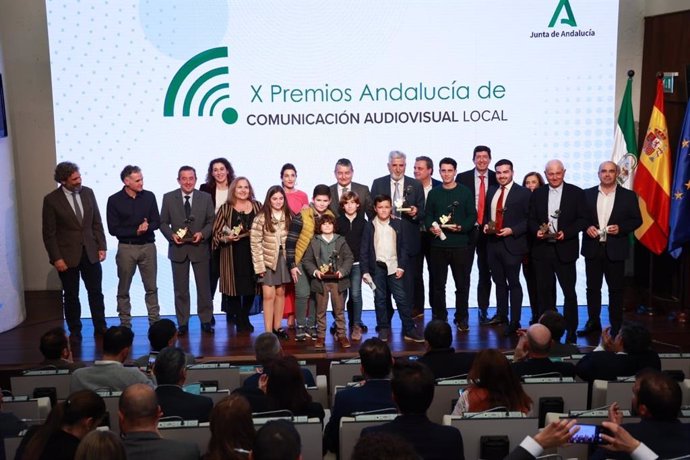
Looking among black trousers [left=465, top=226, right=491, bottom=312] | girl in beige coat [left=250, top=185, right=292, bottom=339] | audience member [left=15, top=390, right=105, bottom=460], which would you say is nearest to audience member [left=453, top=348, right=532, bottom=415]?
audience member [left=15, top=390, right=105, bottom=460]

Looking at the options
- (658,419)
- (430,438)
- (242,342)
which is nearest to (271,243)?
(242,342)

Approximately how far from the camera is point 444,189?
25.4 ft

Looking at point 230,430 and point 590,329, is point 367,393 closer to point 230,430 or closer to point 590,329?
point 230,430

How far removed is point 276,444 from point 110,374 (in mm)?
2311

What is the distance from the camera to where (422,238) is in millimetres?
Result: 8375

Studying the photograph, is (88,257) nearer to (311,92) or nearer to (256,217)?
(256,217)

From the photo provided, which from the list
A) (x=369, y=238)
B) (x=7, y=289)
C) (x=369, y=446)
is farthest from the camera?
(x=7, y=289)

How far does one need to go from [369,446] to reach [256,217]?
4.91 metres

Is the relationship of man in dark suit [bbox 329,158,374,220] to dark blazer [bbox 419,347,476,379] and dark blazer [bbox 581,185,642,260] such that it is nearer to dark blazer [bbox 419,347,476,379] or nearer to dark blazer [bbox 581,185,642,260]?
dark blazer [bbox 581,185,642,260]

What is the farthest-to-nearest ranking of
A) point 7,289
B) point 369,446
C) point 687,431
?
point 7,289 → point 687,431 → point 369,446

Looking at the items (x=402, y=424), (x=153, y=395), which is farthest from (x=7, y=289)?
(x=402, y=424)

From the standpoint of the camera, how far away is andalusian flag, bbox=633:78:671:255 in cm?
857

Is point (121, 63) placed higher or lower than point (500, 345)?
higher

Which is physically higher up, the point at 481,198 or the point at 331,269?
the point at 481,198
